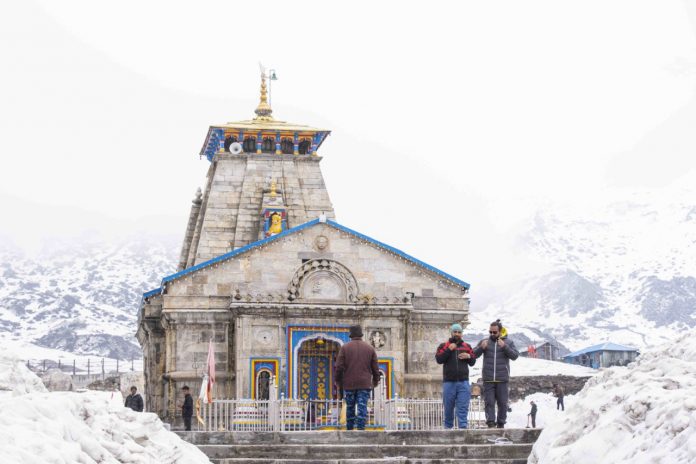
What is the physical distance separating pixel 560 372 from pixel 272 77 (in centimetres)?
4034

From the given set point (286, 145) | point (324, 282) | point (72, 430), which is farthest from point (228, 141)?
point (72, 430)

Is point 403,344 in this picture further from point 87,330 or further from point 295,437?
point 87,330

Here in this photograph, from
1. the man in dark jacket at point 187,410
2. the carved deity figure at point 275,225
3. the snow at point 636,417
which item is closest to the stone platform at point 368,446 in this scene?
the snow at point 636,417

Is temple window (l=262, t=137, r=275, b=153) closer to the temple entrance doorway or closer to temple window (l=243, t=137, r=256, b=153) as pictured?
temple window (l=243, t=137, r=256, b=153)

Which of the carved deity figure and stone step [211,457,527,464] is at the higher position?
the carved deity figure

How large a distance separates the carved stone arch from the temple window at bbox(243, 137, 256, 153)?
9.79m

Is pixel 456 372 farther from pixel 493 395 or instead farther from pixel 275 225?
pixel 275 225

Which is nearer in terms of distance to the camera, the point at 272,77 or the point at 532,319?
the point at 272,77

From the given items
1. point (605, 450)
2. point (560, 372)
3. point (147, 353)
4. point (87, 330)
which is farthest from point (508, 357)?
point (87, 330)

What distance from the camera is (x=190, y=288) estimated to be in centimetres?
3575

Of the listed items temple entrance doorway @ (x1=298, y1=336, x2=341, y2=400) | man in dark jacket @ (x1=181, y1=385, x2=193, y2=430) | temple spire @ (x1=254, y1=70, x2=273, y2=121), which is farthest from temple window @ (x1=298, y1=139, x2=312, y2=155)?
man in dark jacket @ (x1=181, y1=385, x2=193, y2=430)

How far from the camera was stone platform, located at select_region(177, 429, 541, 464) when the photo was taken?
16.2 metres

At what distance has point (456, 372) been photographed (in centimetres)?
2069

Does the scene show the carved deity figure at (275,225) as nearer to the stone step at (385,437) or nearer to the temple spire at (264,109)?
the temple spire at (264,109)
